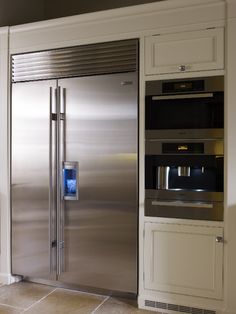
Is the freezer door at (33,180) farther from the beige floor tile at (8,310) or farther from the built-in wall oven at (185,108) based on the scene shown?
the built-in wall oven at (185,108)

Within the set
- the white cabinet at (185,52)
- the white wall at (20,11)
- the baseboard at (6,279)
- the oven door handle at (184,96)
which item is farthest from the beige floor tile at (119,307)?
the white wall at (20,11)

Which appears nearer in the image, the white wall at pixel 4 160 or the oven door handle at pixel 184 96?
the oven door handle at pixel 184 96

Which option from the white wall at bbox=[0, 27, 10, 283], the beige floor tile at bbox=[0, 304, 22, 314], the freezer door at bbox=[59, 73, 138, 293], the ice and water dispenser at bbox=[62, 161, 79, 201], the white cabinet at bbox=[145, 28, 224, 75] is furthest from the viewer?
Answer: the white wall at bbox=[0, 27, 10, 283]

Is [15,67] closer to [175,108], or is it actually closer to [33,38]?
[33,38]

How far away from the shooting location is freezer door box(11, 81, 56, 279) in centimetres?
302

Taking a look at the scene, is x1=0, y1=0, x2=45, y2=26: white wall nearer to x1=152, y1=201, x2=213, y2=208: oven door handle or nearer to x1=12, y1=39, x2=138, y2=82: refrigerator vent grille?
x1=12, y1=39, x2=138, y2=82: refrigerator vent grille

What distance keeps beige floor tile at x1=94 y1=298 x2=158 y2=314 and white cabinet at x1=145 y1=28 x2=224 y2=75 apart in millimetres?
1864

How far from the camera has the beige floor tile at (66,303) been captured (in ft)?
8.70

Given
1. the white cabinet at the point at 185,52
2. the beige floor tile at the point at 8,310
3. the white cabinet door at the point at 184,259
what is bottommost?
the beige floor tile at the point at 8,310

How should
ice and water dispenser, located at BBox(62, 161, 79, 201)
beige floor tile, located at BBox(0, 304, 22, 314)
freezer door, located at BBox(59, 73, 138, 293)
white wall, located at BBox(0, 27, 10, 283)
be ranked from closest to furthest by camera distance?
1. beige floor tile, located at BBox(0, 304, 22, 314)
2. freezer door, located at BBox(59, 73, 138, 293)
3. ice and water dispenser, located at BBox(62, 161, 79, 201)
4. white wall, located at BBox(0, 27, 10, 283)

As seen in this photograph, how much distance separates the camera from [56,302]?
9.23 feet

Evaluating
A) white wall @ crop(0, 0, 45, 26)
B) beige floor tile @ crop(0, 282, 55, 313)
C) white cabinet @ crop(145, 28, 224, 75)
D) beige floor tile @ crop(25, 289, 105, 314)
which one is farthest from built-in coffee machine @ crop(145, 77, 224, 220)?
white wall @ crop(0, 0, 45, 26)

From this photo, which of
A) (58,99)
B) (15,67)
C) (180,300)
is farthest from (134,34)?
(180,300)

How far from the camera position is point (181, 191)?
102 inches
